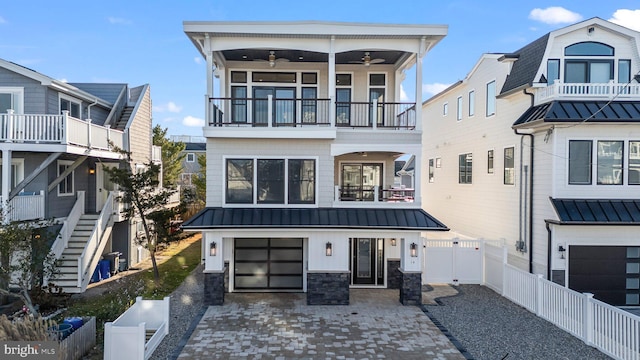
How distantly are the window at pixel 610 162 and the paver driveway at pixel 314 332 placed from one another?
24.1 feet

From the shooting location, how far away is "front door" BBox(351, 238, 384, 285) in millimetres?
14312

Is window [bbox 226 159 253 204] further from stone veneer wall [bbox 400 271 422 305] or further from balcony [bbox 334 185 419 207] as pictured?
stone veneer wall [bbox 400 271 422 305]

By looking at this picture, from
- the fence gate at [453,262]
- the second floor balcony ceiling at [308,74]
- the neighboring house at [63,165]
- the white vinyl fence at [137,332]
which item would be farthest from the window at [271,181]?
the neighboring house at [63,165]

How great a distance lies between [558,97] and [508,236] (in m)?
5.32

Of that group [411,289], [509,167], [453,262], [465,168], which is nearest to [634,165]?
[509,167]

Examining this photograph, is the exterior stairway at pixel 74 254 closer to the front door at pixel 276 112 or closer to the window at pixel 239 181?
the window at pixel 239 181

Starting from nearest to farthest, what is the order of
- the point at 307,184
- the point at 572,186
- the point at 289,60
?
the point at 572,186 < the point at 307,184 < the point at 289,60

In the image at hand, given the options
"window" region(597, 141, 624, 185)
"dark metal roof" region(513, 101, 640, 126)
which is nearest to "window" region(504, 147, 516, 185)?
"dark metal roof" region(513, 101, 640, 126)

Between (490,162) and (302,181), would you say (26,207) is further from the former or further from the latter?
(490,162)

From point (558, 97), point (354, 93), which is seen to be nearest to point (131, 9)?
point (354, 93)

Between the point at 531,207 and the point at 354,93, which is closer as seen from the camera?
the point at 531,207

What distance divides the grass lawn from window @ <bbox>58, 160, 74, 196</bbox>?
13.5 feet

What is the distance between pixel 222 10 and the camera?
2244 cm

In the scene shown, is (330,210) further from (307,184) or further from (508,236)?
(508,236)
